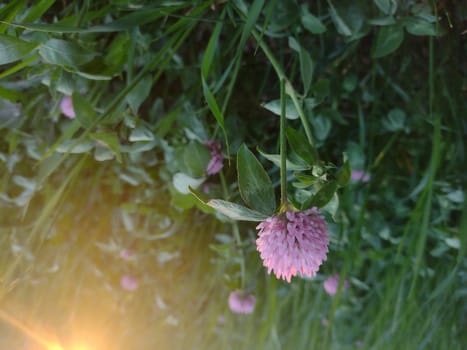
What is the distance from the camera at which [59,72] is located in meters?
0.40

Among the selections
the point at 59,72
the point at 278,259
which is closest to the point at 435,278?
the point at 278,259

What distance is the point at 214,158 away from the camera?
0.45 m

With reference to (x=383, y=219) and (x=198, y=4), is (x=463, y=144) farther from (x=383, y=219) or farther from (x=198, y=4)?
(x=198, y=4)

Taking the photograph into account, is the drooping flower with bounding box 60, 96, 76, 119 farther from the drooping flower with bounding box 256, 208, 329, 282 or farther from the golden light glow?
the golden light glow

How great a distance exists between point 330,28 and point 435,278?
1.23ft

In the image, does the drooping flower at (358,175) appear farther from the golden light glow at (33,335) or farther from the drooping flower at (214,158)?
the golden light glow at (33,335)

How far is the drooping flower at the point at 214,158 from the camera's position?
1.47 ft

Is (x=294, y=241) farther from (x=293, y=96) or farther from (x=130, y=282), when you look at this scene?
(x=130, y=282)

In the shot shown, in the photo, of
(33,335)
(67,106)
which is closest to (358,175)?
(67,106)

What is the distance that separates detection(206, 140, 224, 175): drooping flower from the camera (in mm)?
447

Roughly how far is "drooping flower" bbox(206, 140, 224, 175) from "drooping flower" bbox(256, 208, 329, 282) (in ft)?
0.43

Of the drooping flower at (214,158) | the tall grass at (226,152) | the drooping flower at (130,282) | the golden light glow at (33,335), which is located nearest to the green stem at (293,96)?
the tall grass at (226,152)

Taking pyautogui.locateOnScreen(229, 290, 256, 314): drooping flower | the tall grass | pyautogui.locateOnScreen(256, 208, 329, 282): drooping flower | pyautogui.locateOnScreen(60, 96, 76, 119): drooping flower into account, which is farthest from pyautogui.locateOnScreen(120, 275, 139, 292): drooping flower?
pyautogui.locateOnScreen(256, 208, 329, 282): drooping flower

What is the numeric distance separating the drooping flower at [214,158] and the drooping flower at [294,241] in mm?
130
